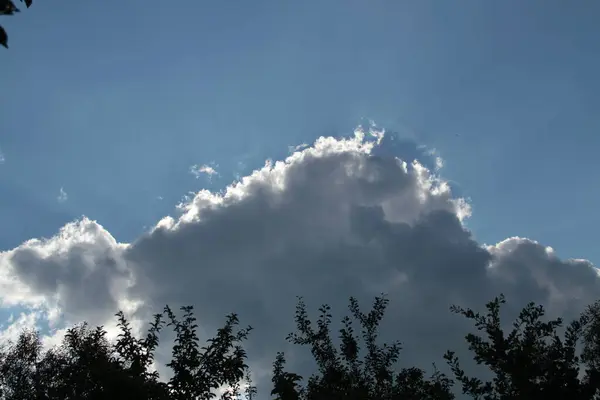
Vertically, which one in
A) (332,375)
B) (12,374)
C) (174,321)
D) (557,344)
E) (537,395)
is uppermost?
(12,374)

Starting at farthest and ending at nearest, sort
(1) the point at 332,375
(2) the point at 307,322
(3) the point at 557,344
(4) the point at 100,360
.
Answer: (2) the point at 307,322 < (1) the point at 332,375 < (3) the point at 557,344 < (4) the point at 100,360

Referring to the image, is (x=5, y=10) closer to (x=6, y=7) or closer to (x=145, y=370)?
(x=6, y=7)

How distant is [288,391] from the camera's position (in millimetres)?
18078

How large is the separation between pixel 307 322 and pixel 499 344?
12381 millimetres

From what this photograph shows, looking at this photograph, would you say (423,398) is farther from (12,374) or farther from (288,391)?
(12,374)

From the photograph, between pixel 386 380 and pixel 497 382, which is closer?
pixel 497 382

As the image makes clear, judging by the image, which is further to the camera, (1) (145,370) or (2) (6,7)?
(1) (145,370)

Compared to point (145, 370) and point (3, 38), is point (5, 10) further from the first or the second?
point (145, 370)

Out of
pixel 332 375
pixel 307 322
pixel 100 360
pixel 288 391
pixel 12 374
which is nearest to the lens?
pixel 100 360

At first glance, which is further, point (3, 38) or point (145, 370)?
point (145, 370)

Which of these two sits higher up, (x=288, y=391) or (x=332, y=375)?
(x=332, y=375)

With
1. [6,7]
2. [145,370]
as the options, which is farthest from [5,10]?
[145,370]

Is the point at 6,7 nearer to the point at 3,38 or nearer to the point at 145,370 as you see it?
the point at 3,38

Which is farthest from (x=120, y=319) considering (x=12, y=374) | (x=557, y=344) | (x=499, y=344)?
(x=12, y=374)
